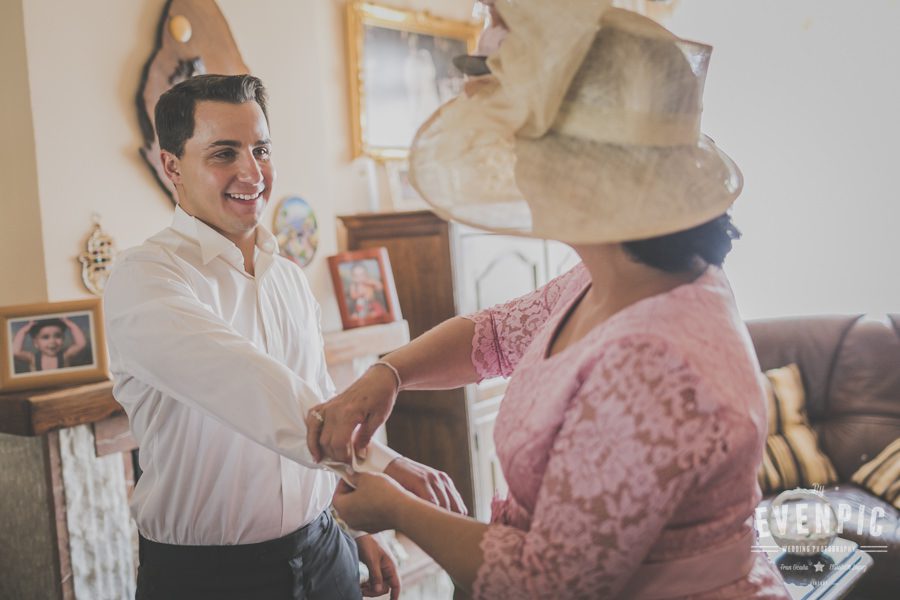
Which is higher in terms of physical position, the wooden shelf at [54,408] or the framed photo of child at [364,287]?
the framed photo of child at [364,287]

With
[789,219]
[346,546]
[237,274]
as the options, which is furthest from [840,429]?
[237,274]

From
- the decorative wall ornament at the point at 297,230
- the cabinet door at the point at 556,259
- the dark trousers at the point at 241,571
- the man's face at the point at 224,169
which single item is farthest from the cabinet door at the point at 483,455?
the man's face at the point at 224,169

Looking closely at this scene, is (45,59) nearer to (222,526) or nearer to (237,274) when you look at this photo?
(237,274)

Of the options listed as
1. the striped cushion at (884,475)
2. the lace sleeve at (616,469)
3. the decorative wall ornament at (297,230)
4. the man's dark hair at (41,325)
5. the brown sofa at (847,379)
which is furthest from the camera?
the brown sofa at (847,379)

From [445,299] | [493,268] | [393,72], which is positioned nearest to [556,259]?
[493,268]

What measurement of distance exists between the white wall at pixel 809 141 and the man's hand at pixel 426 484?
3.69m

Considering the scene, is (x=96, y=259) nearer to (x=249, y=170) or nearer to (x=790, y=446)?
(x=249, y=170)

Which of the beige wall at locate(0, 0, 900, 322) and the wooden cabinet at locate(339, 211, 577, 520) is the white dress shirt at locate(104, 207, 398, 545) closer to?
the beige wall at locate(0, 0, 900, 322)

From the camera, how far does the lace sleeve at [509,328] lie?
4.11 feet

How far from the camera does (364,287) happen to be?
Answer: 10.2ft

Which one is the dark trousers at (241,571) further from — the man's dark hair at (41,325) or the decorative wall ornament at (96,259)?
the decorative wall ornament at (96,259)

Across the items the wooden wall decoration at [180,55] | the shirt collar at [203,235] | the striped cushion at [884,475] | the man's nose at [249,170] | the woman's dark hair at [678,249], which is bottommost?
the striped cushion at [884,475]

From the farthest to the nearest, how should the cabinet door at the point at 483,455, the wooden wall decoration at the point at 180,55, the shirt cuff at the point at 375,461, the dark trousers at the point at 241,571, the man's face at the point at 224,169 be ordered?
the cabinet door at the point at 483,455
the wooden wall decoration at the point at 180,55
the man's face at the point at 224,169
the dark trousers at the point at 241,571
the shirt cuff at the point at 375,461

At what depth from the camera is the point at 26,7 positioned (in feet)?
6.80
